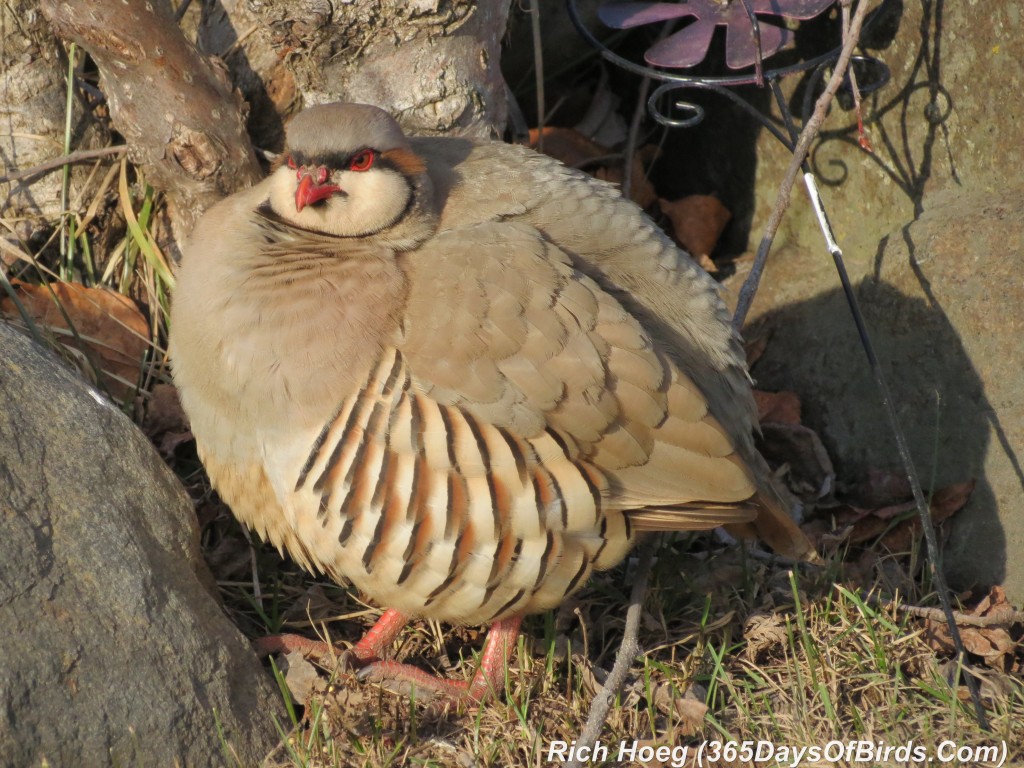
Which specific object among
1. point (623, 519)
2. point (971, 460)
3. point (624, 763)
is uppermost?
point (623, 519)

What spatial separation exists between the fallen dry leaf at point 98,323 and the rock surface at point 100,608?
0.78 m

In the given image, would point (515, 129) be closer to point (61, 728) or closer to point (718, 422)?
point (718, 422)

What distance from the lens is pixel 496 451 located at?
2.96 meters

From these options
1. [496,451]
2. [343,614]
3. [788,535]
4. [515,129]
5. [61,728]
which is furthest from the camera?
[515,129]

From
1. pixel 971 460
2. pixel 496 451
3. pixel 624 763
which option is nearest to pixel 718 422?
pixel 496 451

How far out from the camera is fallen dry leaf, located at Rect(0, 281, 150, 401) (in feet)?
13.4

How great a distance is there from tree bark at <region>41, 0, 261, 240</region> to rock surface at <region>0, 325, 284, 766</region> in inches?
37.7

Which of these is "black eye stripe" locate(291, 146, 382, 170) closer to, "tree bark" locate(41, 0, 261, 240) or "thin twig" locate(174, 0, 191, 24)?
"tree bark" locate(41, 0, 261, 240)

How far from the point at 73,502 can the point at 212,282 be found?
71cm

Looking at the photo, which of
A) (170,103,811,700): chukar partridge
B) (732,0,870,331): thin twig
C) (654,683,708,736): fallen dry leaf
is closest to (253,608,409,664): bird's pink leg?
(170,103,811,700): chukar partridge

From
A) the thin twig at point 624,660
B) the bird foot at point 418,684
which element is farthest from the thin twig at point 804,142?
the bird foot at point 418,684

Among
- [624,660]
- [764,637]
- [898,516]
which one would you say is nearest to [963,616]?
[898,516]

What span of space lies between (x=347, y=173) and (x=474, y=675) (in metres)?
1.57

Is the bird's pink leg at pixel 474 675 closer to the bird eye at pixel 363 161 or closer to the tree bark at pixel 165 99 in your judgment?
the bird eye at pixel 363 161
